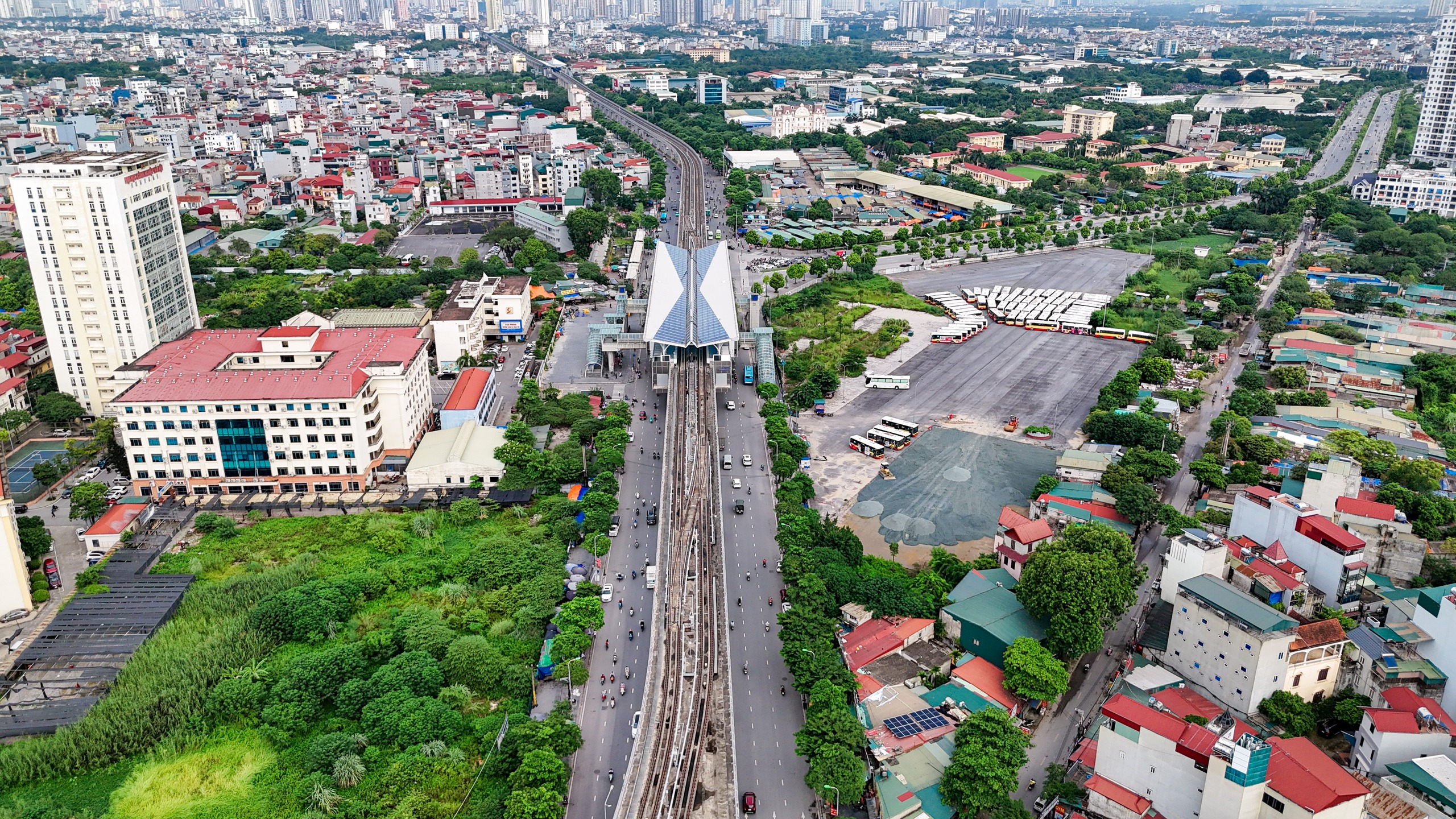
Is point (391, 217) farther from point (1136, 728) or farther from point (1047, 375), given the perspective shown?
point (1136, 728)

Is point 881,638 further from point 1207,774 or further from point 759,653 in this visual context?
point 1207,774

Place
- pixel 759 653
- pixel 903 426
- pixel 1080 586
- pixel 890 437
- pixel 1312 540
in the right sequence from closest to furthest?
pixel 1080 586 < pixel 759 653 < pixel 1312 540 < pixel 890 437 < pixel 903 426

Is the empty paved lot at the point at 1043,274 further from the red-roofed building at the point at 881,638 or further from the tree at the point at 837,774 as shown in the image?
the tree at the point at 837,774

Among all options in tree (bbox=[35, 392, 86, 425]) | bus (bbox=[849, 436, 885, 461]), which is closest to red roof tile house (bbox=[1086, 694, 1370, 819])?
bus (bbox=[849, 436, 885, 461])

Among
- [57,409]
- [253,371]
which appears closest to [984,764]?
[253,371]

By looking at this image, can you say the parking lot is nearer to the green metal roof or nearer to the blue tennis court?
the blue tennis court

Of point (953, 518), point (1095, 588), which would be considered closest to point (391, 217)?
point (953, 518)
